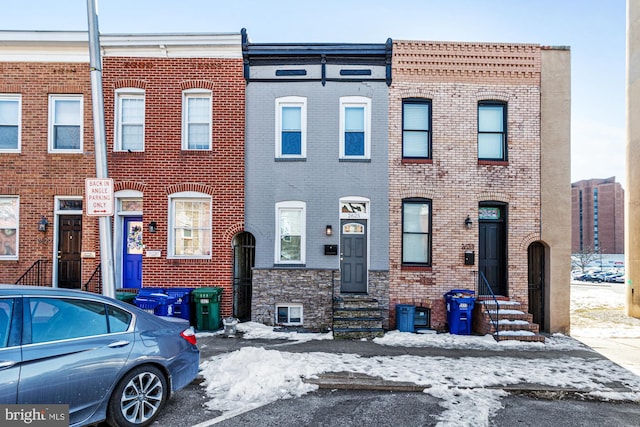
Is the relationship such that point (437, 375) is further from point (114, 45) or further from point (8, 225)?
point (8, 225)

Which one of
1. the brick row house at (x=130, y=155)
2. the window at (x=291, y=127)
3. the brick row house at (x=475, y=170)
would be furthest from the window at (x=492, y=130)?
Answer: the brick row house at (x=130, y=155)

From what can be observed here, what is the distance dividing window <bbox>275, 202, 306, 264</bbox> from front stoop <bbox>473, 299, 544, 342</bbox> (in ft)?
16.0

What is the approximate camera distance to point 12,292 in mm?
3936

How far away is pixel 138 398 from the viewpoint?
4477 mm

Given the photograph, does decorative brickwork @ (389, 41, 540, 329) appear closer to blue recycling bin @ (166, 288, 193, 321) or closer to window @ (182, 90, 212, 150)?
window @ (182, 90, 212, 150)

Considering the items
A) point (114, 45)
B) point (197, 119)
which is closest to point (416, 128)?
point (197, 119)

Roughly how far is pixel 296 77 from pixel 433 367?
7976 mm

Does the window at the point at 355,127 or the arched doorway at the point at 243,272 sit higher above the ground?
the window at the point at 355,127

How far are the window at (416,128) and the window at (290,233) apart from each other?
343 centimetres

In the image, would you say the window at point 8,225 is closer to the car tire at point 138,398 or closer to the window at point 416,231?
the car tire at point 138,398

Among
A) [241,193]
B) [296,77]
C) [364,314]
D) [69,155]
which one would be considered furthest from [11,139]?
[364,314]

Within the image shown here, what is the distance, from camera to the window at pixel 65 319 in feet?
12.9

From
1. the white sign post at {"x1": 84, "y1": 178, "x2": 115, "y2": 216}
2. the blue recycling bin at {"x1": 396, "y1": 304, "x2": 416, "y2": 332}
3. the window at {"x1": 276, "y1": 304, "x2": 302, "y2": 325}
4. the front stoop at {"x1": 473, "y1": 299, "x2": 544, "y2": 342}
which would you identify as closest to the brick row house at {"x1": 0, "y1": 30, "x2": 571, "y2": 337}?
→ the window at {"x1": 276, "y1": 304, "x2": 302, "y2": 325}

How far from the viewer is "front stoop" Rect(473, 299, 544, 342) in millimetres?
8906
